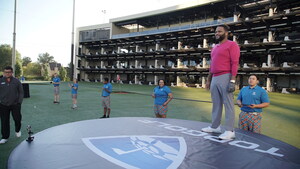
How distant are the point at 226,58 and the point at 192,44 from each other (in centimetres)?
3198

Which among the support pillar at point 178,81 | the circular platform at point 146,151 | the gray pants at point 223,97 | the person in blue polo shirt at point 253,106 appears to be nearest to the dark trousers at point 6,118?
the circular platform at point 146,151

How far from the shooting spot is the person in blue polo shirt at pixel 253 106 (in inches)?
144

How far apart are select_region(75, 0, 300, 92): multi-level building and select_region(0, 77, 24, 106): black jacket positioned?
2616 cm

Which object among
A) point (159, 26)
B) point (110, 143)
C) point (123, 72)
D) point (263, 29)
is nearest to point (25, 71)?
point (123, 72)

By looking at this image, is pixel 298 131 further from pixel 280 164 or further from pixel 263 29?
pixel 263 29

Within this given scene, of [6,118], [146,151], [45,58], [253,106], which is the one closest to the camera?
[146,151]

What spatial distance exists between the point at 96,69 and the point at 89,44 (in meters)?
8.10

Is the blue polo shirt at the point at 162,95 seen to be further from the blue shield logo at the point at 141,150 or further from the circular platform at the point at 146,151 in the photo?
the blue shield logo at the point at 141,150

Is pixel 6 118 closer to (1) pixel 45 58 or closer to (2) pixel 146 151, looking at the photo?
(2) pixel 146 151

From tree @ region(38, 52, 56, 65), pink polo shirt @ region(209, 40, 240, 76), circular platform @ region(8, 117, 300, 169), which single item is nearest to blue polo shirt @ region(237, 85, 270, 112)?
circular platform @ region(8, 117, 300, 169)

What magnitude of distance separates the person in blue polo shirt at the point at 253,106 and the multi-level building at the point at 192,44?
24077mm

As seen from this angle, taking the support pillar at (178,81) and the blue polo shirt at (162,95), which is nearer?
the blue polo shirt at (162,95)

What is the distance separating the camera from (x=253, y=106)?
11.8 ft

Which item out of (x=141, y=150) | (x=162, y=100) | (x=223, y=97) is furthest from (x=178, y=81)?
(x=141, y=150)
